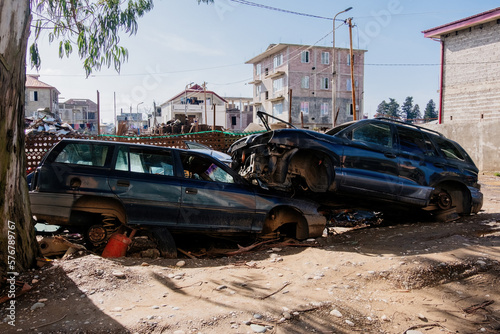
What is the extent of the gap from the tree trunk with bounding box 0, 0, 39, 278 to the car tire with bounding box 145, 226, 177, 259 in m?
1.66

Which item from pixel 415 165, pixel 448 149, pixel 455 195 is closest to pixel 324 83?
pixel 448 149

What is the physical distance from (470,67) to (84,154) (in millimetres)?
25177

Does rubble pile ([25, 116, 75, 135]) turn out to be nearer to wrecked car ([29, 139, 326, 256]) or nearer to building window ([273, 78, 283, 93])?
wrecked car ([29, 139, 326, 256])

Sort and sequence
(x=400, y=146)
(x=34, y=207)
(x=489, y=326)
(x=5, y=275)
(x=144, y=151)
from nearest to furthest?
(x=489, y=326), (x=5, y=275), (x=34, y=207), (x=144, y=151), (x=400, y=146)

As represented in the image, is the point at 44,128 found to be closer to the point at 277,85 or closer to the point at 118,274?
the point at 118,274

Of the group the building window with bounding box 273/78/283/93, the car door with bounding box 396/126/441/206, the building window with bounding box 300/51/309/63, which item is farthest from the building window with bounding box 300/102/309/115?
the car door with bounding box 396/126/441/206

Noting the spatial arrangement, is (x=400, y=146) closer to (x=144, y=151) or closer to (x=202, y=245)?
(x=202, y=245)

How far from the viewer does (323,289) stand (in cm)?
427

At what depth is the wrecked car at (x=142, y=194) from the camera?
17.8 feet

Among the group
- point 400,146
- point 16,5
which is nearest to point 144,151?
point 16,5

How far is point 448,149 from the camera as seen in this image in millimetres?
7703

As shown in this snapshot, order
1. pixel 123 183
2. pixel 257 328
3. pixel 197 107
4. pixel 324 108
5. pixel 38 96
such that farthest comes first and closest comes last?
1. pixel 197 107
2. pixel 38 96
3. pixel 324 108
4. pixel 123 183
5. pixel 257 328

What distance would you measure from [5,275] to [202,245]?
10.3ft

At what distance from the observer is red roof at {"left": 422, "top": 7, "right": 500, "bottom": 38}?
21578mm
